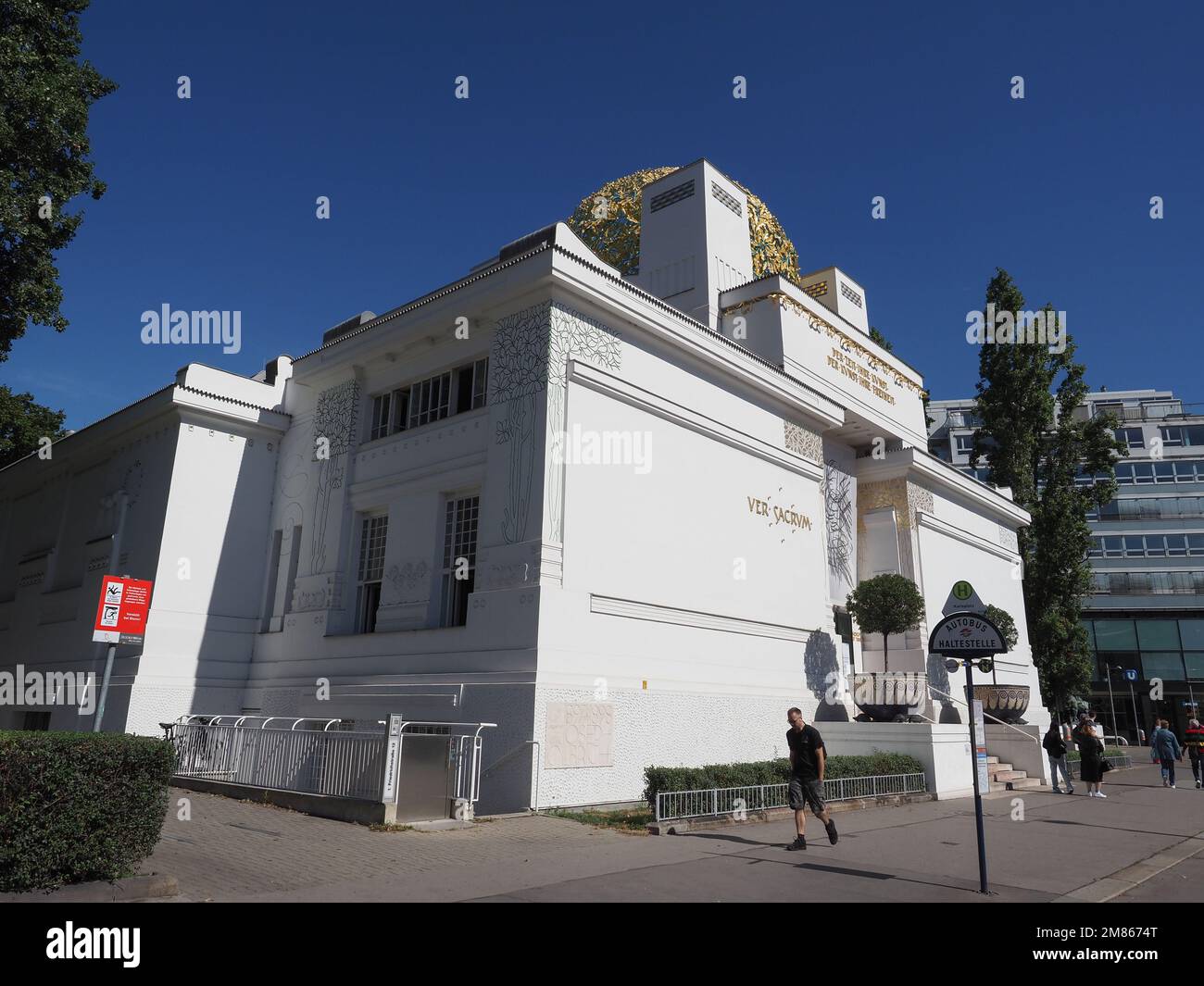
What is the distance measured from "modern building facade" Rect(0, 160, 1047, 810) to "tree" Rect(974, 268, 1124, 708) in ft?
31.1

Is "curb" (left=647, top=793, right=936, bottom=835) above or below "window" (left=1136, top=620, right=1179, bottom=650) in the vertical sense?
below

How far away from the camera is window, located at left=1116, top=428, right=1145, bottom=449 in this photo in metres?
65.9

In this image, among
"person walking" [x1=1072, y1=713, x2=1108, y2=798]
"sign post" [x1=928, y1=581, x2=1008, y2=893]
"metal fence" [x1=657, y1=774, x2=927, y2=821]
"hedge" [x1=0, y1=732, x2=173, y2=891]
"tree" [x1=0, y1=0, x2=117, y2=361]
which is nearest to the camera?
"hedge" [x1=0, y1=732, x2=173, y2=891]

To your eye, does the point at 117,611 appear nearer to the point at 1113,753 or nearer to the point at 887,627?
the point at 887,627

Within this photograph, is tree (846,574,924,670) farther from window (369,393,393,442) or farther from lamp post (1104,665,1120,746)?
lamp post (1104,665,1120,746)

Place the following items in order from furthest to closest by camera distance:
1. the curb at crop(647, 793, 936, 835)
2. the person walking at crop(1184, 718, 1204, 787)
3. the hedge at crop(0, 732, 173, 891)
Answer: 1. the person walking at crop(1184, 718, 1204, 787)
2. the curb at crop(647, 793, 936, 835)
3. the hedge at crop(0, 732, 173, 891)

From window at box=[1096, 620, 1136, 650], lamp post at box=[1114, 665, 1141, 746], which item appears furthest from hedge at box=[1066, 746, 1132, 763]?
window at box=[1096, 620, 1136, 650]

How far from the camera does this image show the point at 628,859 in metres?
9.23

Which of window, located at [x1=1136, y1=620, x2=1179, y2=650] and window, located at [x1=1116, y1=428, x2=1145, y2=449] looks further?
window, located at [x1=1116, y1=428, x2=1145, y2=449]

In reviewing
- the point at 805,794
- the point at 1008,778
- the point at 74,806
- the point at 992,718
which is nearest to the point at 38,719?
the point at 74,806

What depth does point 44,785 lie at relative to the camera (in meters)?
6.71

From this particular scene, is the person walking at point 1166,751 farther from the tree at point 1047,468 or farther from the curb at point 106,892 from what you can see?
the curb at point 106,892

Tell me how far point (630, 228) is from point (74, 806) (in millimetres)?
23338
